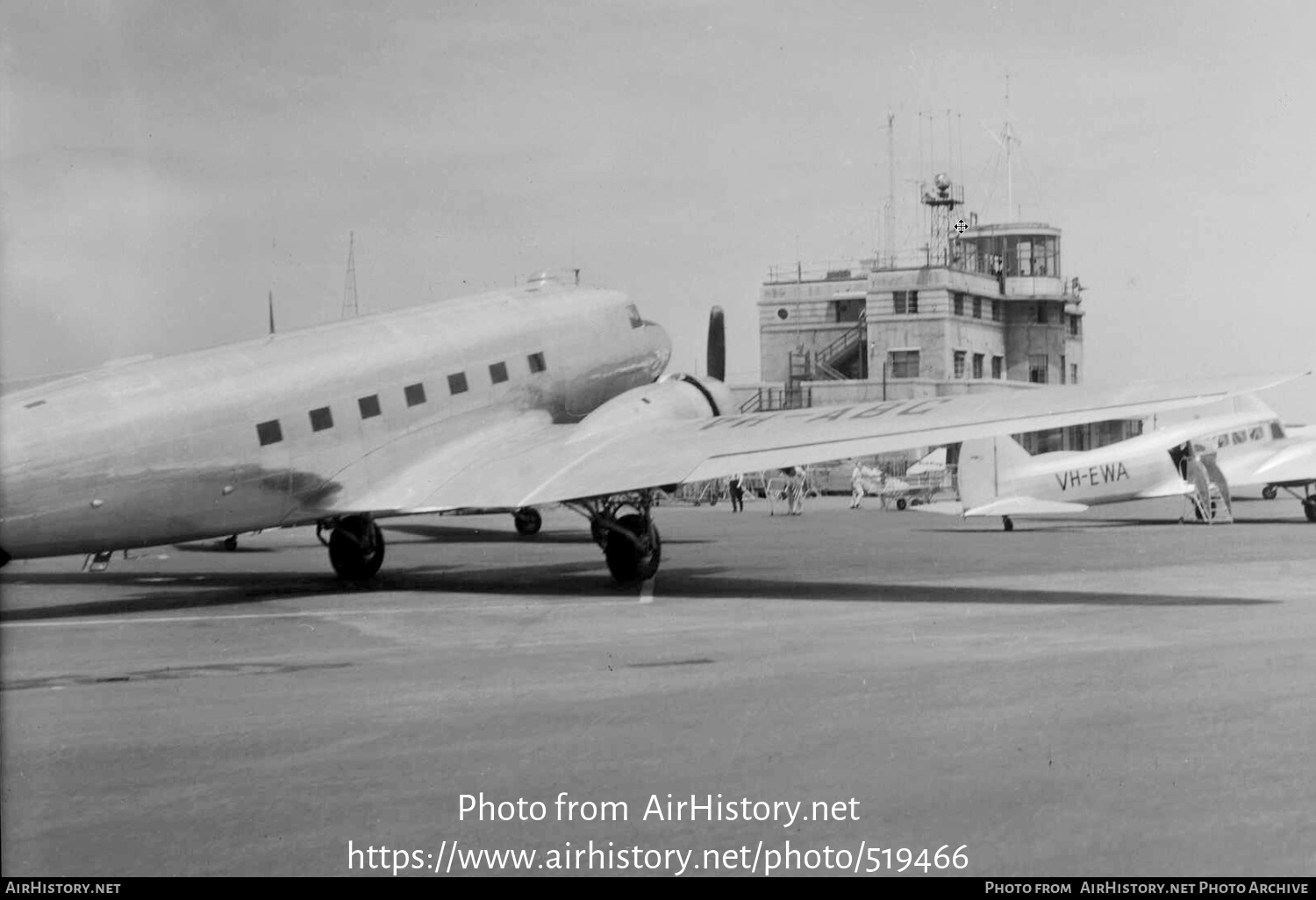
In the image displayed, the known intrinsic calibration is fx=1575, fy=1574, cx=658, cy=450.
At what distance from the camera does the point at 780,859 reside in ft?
22.8

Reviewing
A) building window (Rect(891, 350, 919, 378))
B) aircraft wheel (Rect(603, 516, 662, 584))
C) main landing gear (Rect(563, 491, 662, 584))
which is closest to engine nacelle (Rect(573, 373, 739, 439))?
main landing gear (Rect(563, 491, 662, 584))

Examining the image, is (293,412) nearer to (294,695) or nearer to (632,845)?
(294,695)

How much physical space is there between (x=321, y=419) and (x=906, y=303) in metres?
84.9

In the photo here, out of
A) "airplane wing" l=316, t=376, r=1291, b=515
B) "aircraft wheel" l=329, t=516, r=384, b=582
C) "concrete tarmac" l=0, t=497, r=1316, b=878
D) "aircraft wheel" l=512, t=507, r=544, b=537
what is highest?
"airplane wing" l=316, t=376, r=1291, b=515

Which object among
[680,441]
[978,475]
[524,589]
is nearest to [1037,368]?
[978,475]

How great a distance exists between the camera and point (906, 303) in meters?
102

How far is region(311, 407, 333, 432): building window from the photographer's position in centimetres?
2043

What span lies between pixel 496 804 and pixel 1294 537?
2778 centimetres

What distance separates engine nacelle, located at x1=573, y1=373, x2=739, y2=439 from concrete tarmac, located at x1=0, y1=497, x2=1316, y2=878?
7.62 ft

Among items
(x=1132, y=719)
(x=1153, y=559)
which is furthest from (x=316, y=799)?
(x=1153, y=559)

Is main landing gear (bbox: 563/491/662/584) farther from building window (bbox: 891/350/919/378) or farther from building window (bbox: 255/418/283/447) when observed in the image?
building window (bbox: 891/350/919/378)

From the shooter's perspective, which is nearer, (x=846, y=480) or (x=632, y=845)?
(x=632, y=845)

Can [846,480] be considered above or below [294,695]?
below

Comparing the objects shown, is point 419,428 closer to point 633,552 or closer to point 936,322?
point 633,552
